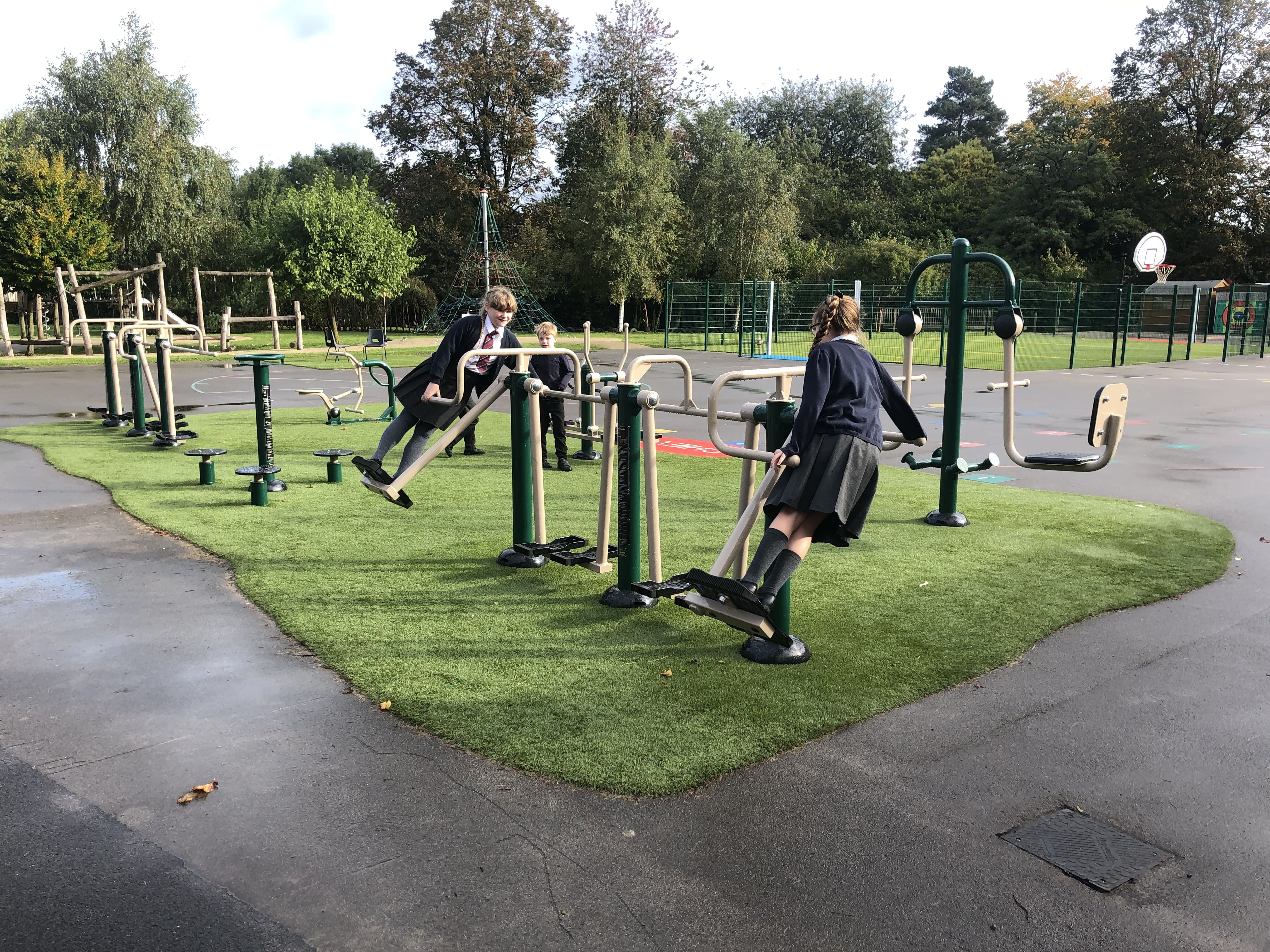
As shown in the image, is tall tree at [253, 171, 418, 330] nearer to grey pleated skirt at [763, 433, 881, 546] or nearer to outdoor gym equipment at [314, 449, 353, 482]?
outdoor gym equipment at [314, 449, 353, 482]

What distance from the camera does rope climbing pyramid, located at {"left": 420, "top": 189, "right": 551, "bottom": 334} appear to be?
3619 cm

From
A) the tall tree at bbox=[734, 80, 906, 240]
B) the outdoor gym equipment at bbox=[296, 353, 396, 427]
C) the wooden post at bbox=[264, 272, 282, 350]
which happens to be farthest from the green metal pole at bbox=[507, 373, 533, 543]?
the tall tree at bbox=[734, 80, 906, 240]

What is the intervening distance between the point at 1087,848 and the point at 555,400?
742 cm

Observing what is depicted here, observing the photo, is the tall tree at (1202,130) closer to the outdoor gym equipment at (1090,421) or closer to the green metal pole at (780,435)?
the outdoor gym equipment at (1090,421)

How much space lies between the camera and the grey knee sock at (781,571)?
4398mm

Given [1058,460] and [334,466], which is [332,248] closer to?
[334,466]

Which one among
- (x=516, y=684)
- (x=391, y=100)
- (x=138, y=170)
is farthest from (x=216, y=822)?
(x=391, y=100)

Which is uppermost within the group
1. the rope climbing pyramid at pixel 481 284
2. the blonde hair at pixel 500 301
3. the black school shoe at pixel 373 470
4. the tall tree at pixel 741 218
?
the tall tree at pixel 741 218

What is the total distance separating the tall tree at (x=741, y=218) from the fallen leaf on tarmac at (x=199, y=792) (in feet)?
131

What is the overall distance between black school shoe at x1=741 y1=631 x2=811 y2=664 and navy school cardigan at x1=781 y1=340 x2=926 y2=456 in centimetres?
90

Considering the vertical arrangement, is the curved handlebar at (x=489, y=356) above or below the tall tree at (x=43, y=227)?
below

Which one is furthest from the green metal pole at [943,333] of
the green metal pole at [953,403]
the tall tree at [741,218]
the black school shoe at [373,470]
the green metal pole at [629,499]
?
the green metal pole at [629,499]

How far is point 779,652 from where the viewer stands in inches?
180

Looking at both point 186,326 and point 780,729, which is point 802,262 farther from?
point 780,729
